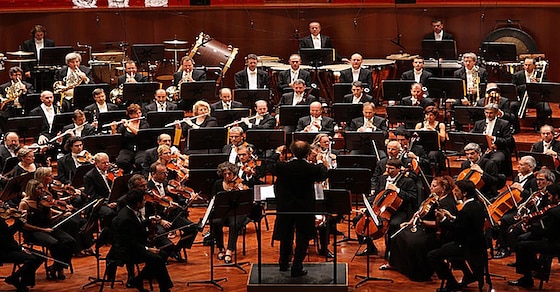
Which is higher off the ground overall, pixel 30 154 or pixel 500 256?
pixel 30 154

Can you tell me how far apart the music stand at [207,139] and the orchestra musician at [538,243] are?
152 inches

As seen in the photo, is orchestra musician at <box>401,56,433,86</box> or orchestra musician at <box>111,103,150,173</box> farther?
orchestra musician at <box>401,56,433,86</box>

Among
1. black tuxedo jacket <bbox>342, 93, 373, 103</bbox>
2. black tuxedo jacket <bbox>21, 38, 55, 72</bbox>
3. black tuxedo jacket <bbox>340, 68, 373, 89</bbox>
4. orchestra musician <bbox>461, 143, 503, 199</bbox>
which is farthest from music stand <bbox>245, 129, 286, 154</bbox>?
black tuxedo jacket <bbox>21, 38, 55, 72</bbox>

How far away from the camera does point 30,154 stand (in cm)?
1123

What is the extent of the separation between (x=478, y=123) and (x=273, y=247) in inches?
124

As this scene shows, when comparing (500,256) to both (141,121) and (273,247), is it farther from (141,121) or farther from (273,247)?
(141,121)

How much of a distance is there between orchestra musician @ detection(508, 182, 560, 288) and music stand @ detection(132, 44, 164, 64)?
22.6ft

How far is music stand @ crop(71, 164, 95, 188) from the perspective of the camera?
1097 cm

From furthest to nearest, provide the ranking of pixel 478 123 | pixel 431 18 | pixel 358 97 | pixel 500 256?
pixel 431 18 → pixel 358 97 → pixel 478 123 → pixel 500 256

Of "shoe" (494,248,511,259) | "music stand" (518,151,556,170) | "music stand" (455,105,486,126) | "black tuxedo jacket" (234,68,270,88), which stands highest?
"black tuxedo jacket" (234,68,270,88)

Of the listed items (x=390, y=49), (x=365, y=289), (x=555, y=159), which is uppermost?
(x=390, y=49)

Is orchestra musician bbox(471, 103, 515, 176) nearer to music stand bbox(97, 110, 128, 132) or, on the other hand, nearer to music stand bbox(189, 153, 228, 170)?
music stand bbox(189, 153, 228, 170)

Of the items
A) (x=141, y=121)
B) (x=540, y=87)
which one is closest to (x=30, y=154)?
(x=141, y=121)

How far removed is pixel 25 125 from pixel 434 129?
16.6 feet
